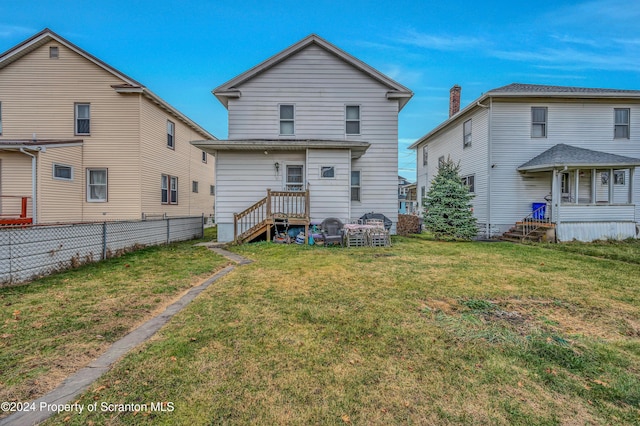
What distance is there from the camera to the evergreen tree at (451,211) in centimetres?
1282

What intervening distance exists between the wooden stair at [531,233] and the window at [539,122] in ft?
15.1

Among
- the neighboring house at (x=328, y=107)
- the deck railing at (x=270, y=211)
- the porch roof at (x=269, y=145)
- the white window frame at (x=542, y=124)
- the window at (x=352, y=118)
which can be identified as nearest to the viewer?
the deck railing at (x=270, y=211)

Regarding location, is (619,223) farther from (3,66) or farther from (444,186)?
(3,66)

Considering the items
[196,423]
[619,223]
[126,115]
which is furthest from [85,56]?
[619,223]

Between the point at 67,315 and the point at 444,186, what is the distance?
42.9ft

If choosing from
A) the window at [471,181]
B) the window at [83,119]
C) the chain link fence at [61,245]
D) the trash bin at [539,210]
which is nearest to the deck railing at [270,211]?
the chain link fence at [61,245]

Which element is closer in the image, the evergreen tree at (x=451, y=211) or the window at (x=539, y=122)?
the evergreen tree at (x=451, y=211)

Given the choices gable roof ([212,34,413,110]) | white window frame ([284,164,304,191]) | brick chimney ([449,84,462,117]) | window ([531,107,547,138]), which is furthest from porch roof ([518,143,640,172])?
white window frame ([284,164,304,191])

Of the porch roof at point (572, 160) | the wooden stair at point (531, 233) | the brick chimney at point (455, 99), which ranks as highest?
the brick chimney at point (455, 99)

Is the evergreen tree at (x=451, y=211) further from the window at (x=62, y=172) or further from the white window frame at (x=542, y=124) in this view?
the window at (x=62, y=172)

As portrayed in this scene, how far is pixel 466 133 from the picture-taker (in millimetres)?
16391

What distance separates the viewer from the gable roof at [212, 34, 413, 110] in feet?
42.9

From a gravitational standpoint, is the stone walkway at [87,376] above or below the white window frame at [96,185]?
below

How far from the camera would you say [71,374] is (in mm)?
2715
